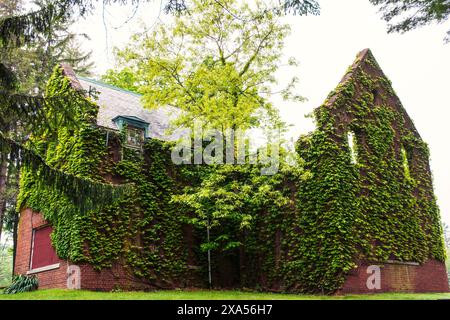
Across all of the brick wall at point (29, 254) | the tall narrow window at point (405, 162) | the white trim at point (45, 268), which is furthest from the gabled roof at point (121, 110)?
the tall narrow window at point (405, 162)

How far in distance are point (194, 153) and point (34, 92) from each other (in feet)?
45.3

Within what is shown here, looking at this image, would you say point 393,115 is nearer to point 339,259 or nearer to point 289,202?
point 289,202

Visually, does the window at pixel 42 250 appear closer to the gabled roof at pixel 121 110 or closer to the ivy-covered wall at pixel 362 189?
the gabled roof at pixel 121 110

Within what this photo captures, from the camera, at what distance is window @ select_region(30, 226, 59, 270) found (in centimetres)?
1541

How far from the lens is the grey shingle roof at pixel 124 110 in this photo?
58.3 ft

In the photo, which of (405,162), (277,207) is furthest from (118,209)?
(405,162)

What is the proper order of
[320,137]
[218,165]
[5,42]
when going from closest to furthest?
[5,42]
[320,137]
[218,165]

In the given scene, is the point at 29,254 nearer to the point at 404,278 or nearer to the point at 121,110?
the point at 121,110

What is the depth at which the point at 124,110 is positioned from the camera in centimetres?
1888

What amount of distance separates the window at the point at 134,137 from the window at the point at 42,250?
4.23m

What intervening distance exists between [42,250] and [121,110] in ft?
21.1

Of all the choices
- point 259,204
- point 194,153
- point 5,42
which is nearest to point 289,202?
point 259,204

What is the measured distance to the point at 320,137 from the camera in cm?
1598

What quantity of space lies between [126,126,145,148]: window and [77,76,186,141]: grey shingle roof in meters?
0.55
